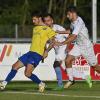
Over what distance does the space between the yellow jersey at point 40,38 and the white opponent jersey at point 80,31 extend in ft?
2.58

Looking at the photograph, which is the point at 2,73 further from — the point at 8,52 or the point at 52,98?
the point at 52,98

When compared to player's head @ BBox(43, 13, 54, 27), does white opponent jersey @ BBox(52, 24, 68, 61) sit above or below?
below

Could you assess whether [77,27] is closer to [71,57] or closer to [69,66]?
[71,57]

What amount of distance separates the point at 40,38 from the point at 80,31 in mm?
1203

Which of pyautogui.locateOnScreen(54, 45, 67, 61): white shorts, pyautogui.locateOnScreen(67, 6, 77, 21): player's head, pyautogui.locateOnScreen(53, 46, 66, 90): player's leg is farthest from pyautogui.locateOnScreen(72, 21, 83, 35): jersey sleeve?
pyautogui.locateOnScreen(54, 45, 67, 61): white shorts

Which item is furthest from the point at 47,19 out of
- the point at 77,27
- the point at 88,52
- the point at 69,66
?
the point at 69,66

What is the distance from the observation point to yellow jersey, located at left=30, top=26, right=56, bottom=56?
15.1 meters

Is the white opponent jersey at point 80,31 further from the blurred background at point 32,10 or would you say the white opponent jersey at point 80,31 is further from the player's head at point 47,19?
the blurred background at point 32,10

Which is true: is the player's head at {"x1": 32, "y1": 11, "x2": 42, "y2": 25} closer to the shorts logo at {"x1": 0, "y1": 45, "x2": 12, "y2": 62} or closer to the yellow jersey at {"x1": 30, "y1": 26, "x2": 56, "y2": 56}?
the yellow jersey at {"x1": 30, "y1": 26, "x2": 56, "y2": 56}

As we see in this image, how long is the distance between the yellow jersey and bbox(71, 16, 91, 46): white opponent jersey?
788mm

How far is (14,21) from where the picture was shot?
62.8 metres

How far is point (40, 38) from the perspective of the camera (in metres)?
15.2

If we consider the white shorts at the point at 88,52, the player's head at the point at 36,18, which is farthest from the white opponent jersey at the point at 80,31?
the player's head at the point at 36,18

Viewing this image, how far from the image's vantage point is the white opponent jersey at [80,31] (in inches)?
625
